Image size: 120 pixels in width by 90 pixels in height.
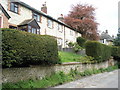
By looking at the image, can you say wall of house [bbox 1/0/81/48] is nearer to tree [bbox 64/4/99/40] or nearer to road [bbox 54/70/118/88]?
tree [bbox 64/4/99/40]

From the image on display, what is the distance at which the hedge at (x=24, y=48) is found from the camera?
21.0ft

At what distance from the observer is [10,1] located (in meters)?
16.5

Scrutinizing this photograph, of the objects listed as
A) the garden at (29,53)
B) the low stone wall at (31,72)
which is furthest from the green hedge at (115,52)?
the garden at (29,53)

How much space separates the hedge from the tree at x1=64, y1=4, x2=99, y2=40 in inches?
1059

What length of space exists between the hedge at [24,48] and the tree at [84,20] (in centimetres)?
2690

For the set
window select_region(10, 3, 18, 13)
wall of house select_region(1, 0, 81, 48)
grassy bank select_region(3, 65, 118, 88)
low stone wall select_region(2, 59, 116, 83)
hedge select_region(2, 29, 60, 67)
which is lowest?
grassy bank select_region(3, 65, 118, 88)

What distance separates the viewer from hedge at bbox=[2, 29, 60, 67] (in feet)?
21.0

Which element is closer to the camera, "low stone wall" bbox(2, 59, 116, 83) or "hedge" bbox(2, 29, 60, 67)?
"hedge" bbox(2, 29, 60, 67)

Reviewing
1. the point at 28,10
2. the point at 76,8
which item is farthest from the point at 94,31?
the point at 28,10

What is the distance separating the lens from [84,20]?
34.9 meters

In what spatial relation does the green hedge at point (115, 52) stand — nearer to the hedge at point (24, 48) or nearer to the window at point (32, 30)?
the window at point (32, 30)

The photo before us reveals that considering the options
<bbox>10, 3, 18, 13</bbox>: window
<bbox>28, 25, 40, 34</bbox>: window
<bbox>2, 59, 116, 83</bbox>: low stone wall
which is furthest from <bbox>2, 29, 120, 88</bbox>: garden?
<bbox>10, 3, 18, 13</bbox>: window

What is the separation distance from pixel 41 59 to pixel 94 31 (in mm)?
29788

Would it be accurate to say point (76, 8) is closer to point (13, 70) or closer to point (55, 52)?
point (55, 52)
